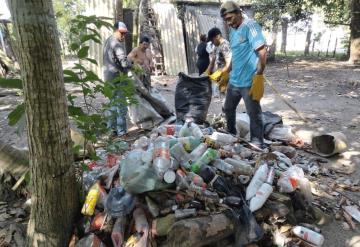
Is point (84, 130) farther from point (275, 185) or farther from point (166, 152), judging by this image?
point (275, 185)

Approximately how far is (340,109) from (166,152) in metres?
5.40

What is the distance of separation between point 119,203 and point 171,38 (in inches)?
394

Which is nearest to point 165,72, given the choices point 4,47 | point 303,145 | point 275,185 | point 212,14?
point 212,14

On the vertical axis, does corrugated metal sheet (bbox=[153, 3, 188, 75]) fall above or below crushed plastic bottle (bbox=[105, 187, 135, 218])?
above

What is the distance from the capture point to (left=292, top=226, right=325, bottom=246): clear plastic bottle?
2.60 meters

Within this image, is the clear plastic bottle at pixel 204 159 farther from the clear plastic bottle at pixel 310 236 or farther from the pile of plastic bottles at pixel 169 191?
the clear plastic bottle at pixel 310 236

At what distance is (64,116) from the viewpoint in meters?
2.19

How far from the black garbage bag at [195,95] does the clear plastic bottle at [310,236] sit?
2.58 metres

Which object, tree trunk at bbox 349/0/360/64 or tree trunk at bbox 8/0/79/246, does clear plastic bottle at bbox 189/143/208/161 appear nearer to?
tree trunk at bbox 8/0/79/246

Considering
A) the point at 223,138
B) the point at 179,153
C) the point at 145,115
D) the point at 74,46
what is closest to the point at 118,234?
the point at 179,153

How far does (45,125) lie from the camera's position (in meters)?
2.09

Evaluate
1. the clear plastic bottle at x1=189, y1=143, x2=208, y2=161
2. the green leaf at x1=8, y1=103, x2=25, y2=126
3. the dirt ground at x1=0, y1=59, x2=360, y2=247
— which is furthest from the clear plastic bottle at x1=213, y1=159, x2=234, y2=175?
the green leaf at x1=8, y1=103, x2=25, y2=126

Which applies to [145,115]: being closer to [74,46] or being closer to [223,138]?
[223,138]

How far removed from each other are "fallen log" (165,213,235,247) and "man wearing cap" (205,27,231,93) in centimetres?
273
